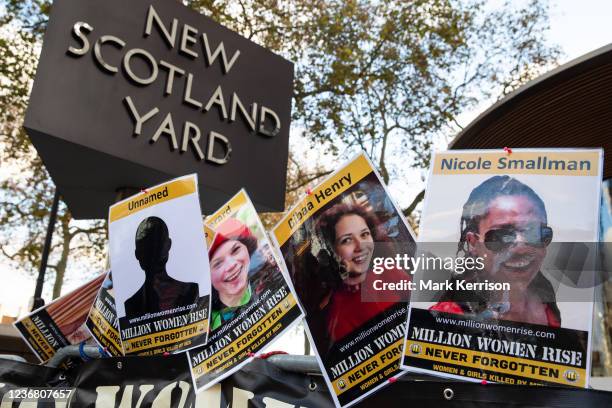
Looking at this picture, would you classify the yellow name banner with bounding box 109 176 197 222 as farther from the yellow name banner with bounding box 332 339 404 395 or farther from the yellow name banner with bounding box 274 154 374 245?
the yellow name banner with bounding box 332 339 404 395

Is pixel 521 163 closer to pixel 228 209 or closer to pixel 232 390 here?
pixel 228 209

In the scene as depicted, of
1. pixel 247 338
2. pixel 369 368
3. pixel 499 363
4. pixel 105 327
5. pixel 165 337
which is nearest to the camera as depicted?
pixel 499 363

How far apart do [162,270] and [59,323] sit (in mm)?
767

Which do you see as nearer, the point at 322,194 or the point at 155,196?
the point at 322,194

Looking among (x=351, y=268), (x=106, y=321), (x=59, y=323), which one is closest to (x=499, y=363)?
(x=351, y=268)

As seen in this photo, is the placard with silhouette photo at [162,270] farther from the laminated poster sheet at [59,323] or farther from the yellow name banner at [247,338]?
the laminated poster sheet at [59,323]

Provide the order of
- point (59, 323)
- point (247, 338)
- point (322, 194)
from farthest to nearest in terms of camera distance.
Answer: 1. point (59, 323)
2. point (247, 338)
3. point (322, 194)

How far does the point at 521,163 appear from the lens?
144cm

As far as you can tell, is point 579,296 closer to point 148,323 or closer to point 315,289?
point 315,289

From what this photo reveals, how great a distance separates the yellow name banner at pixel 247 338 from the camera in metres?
1.70

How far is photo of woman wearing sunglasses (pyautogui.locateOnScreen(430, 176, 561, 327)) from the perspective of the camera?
1.33 metres

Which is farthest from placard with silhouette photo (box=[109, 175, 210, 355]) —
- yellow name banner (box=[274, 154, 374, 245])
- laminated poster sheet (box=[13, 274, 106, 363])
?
laminated poster sheet (box=[13, 274, 106, 363])

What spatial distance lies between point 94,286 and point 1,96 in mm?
12966

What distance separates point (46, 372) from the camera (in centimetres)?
235
